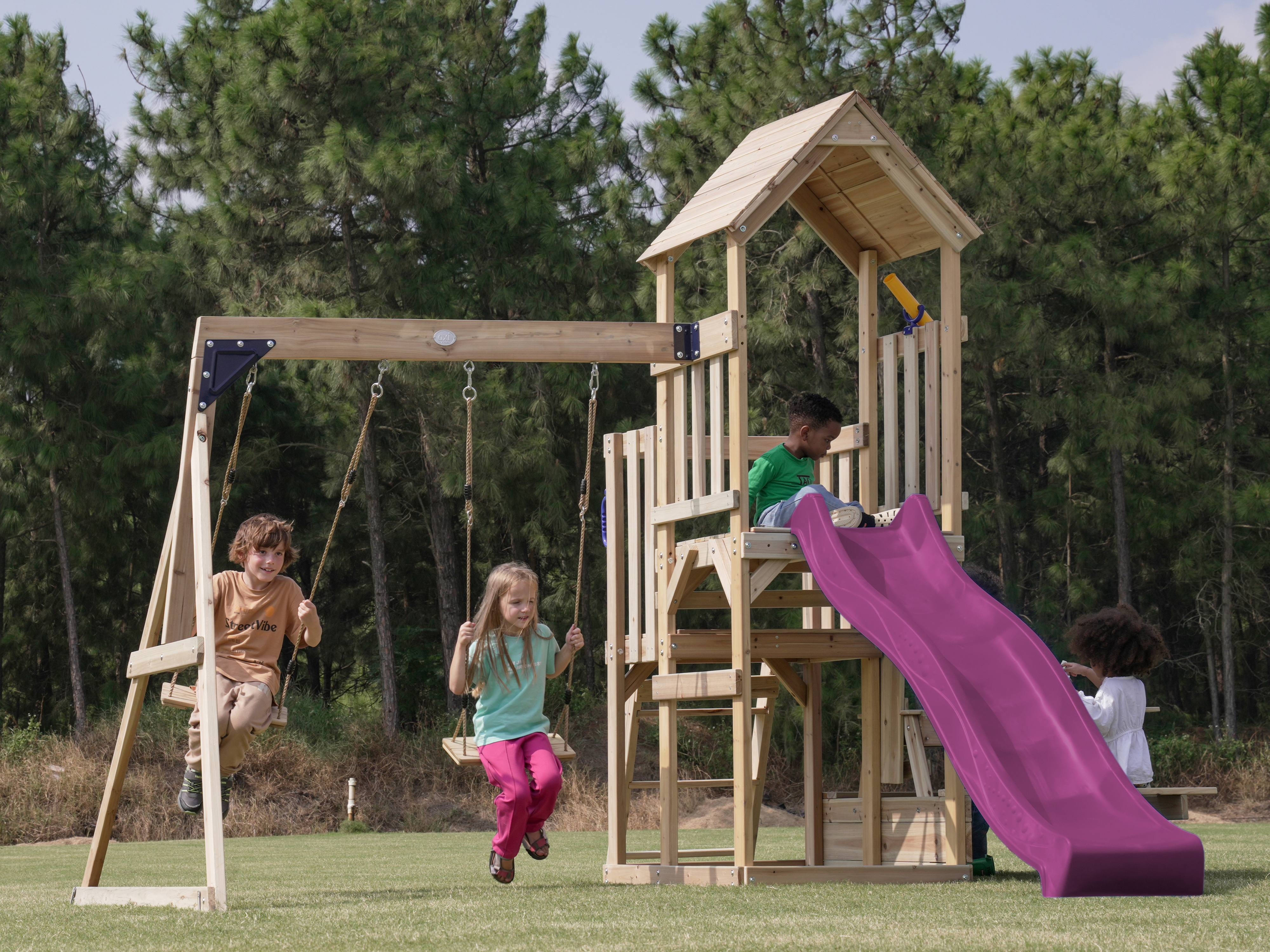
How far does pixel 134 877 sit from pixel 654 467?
4513 mm

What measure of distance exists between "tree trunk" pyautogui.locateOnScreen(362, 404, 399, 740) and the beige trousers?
570 inches

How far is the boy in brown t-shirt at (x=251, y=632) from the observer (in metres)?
6.84

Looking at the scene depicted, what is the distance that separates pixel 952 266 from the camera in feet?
26.9

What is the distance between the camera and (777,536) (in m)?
7.40

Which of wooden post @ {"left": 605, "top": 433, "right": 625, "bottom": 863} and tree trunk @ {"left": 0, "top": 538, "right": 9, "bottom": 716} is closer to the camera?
wooden post @ {"left": 605, "top": 433, "right": 625, "bottom": 863}

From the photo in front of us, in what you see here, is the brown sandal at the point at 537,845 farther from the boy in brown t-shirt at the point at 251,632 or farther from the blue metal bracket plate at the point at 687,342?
the blue metal bracket plate at the point at 687,342

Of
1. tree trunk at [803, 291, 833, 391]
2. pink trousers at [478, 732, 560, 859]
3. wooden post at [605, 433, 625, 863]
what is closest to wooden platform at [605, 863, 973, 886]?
pink trousers at [478, 732, 560, 859]

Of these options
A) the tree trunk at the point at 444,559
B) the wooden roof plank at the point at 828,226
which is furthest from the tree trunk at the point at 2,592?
the wooden roof plank at the point at 828,226

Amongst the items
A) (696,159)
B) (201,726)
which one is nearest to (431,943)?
(201,726)

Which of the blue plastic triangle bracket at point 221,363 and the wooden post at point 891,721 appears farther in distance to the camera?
the wooden post at point 891,721

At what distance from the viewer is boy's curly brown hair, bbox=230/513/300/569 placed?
7031 millimetres

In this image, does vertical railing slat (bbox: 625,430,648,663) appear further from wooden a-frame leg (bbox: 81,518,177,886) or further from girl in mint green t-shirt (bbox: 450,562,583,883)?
wooden a-frame leg (bbox: 81,518,177,886)

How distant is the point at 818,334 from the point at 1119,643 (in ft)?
42.4

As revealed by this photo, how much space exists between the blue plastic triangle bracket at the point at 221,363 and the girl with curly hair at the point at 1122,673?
415 cm
